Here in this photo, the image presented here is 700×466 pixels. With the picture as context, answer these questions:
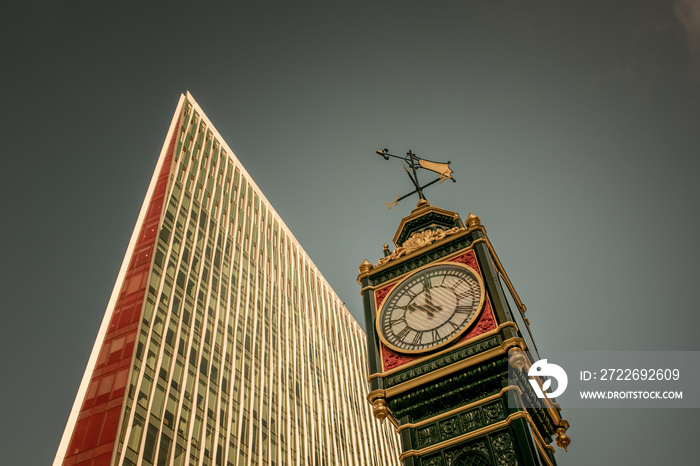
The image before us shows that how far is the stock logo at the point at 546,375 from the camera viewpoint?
324 inches

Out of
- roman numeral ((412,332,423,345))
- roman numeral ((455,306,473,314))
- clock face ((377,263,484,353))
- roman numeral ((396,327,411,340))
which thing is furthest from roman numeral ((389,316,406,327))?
roman numeral ((455,306,473,314))

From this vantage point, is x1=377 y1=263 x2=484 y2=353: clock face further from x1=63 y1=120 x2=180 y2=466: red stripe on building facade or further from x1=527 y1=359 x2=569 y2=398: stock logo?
x1=63 y1=120 x2=180 y2=466: red stripe on building facade

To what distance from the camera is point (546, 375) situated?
8750 millimetres

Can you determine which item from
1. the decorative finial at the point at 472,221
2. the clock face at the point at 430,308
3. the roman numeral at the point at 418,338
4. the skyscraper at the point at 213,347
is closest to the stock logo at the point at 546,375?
the clock face at the point at 430,308

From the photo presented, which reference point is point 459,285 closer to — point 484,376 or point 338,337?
point 484,376

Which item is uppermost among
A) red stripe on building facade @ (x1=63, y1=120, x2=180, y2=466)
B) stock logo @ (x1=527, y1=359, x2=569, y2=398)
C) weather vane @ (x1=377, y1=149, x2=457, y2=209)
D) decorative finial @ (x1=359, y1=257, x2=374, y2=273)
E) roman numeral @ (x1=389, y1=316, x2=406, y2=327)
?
red stripe on building facade @ (x1=63, y1=120, x2=180, y2=466)

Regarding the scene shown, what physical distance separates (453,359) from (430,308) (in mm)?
1156

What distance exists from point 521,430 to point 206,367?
1471 inches

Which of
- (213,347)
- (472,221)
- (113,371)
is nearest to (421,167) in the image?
(472,221)

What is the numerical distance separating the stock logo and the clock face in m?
1.11

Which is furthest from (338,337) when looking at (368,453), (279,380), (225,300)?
Answer: (225,300)

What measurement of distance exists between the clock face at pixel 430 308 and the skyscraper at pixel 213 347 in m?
25.6

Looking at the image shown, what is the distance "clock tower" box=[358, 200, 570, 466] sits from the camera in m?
7.59

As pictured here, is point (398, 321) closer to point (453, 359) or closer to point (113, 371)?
point (453, 359)
